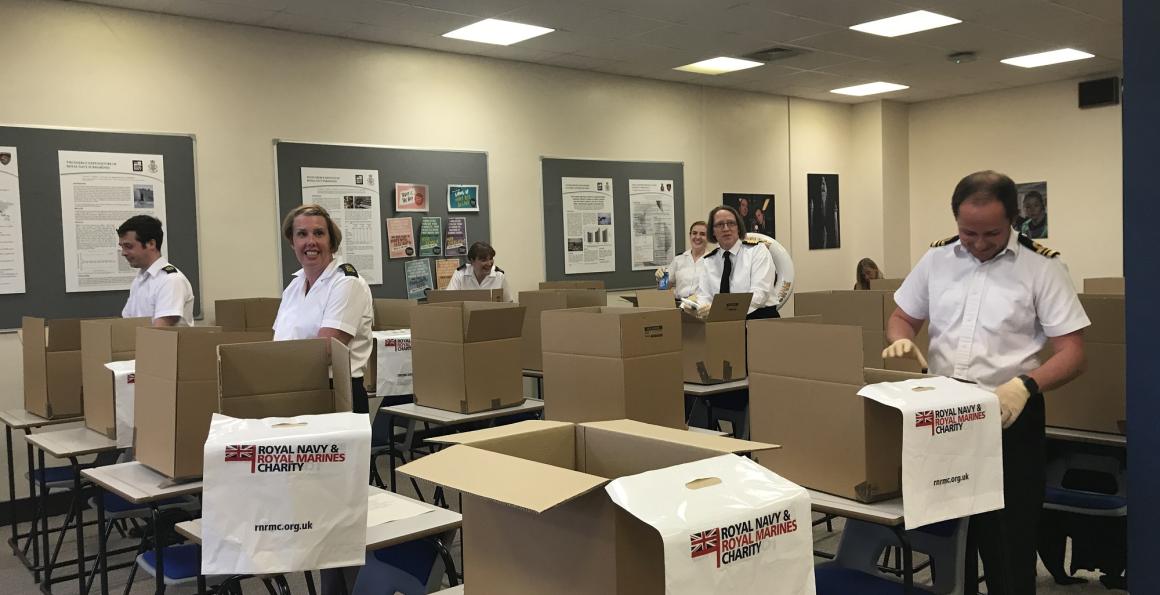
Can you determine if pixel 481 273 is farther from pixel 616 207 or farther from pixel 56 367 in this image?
pixel 56 367

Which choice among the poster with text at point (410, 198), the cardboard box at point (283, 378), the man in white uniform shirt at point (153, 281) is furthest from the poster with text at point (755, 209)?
the cardboard box at point (283, 378)

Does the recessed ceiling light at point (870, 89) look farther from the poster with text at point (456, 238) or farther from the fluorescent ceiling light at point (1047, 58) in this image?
the poster with text at point (456, 238)

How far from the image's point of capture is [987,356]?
237 cm

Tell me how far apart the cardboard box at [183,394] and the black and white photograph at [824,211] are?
779 centimetres

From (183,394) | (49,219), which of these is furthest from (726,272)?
(49,219)

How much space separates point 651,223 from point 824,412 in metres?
5.81

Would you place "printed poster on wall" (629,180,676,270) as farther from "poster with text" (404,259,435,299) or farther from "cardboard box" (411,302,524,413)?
"cardboard box" (411,302,524,413)

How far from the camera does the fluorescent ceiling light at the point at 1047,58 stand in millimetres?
7500

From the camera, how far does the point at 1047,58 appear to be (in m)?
7.73

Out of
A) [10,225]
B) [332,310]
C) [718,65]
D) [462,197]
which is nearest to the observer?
[332,310]

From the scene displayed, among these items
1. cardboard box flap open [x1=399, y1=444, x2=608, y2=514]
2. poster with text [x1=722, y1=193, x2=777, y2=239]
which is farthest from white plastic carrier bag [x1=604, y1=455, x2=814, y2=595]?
poster with text [x1=722, y1=193, x2=777, y2=239]

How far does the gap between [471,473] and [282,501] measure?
0.60 m

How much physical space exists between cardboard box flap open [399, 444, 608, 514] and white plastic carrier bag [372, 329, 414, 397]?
10.6 feet

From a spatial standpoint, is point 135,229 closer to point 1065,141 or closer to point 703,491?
point 703,491
